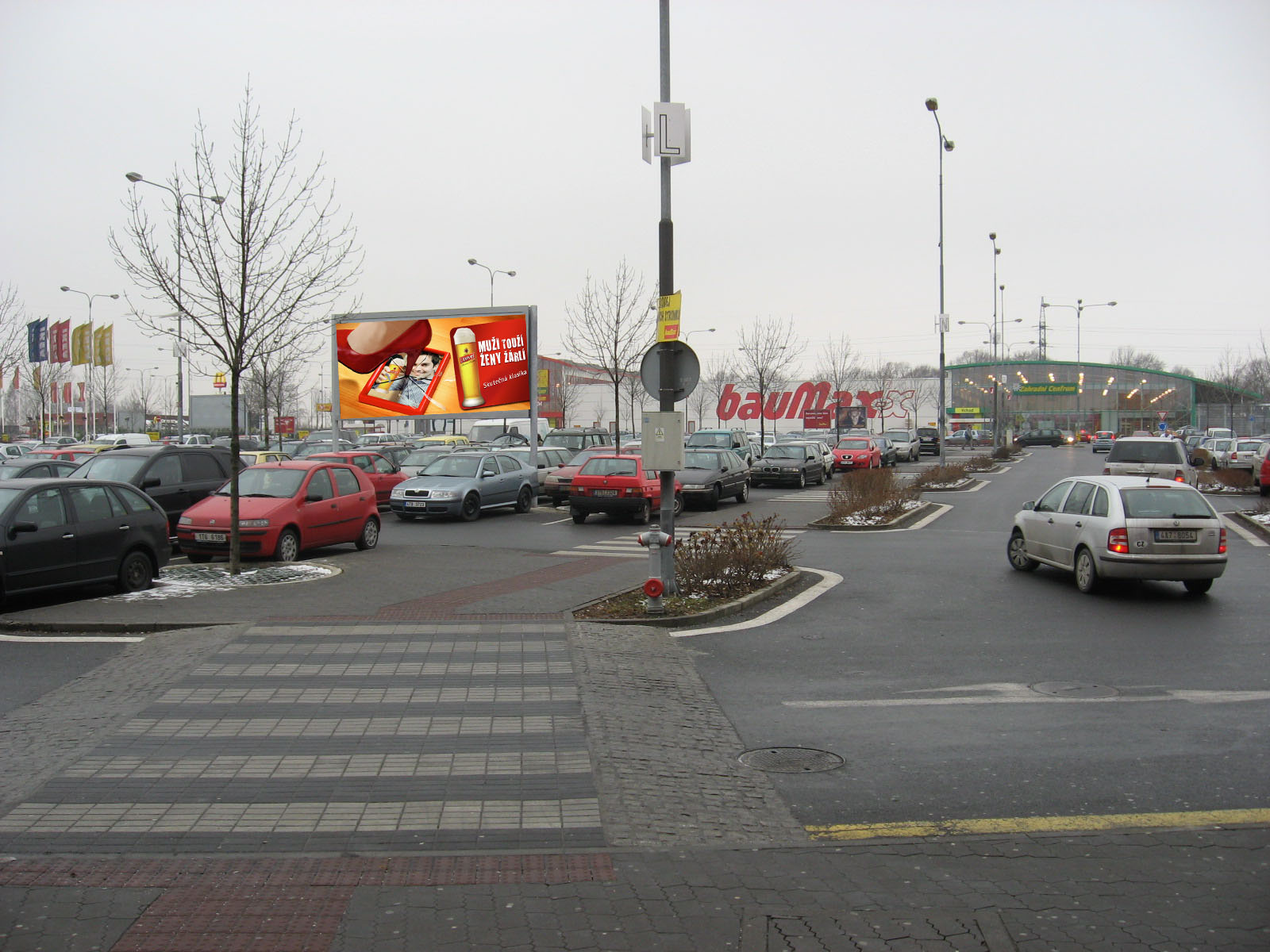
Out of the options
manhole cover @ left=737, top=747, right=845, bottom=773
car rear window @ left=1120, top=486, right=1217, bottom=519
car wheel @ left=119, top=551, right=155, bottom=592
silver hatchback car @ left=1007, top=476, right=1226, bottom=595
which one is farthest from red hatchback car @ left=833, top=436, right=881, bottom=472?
manhole cover @ left=737, top=747, right=845, bottom=773

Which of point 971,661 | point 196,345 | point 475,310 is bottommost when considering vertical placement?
point 971,661

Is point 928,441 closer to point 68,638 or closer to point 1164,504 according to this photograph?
point 1164,504

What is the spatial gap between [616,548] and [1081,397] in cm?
10888

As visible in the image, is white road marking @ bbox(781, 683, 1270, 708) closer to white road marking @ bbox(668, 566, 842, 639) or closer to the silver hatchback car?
white road marking @ bbox(668, 566, 842, 639)

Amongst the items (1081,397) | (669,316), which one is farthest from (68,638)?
(1081,397)

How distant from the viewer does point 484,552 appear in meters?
17.2

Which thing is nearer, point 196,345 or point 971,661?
point 971,661

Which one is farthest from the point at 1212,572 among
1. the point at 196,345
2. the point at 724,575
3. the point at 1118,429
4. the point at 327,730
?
the point at 1118,429

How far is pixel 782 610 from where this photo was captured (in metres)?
11.8

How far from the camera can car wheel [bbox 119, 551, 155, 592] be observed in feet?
40.9

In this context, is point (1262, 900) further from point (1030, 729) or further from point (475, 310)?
point (475, 310)

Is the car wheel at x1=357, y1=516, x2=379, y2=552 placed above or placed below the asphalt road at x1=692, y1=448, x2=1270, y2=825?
above

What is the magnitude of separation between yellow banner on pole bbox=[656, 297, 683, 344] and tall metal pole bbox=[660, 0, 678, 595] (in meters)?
0.11

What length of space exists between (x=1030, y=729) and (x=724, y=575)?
5774 millimetres
